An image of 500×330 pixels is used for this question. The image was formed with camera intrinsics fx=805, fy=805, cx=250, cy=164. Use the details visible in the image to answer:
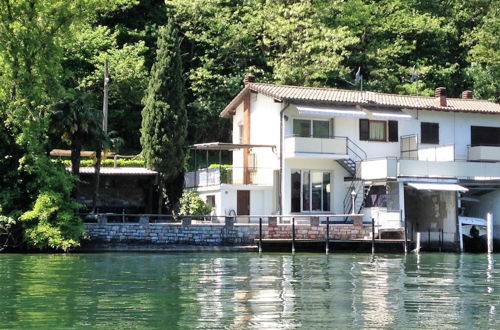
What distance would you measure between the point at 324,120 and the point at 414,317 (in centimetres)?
2432

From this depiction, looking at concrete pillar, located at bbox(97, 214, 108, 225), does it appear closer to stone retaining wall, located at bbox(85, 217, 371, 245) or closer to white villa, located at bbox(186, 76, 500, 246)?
stone retaining wall, located at bbox(85, 217, 371, 245)

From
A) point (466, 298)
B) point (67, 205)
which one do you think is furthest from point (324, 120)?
point (466, 298)

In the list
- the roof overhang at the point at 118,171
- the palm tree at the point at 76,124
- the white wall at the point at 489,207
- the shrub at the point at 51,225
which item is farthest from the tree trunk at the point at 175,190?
the white wall at the point at 489,207

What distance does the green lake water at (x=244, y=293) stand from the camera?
14719 millimetres

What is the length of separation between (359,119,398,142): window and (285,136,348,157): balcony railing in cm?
202

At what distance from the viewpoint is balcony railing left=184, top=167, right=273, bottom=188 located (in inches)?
1553

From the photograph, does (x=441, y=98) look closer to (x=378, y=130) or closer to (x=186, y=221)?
(x=378, y=130)

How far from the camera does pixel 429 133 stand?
41.0 m

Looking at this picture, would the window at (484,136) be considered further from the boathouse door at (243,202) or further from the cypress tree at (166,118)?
the cypress tree at (166,118)

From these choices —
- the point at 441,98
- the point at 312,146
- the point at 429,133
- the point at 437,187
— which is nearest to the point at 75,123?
the point at 312,146

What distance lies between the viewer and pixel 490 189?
39.7m

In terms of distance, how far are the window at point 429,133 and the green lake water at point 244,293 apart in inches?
467

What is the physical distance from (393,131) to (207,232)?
38.8 feet

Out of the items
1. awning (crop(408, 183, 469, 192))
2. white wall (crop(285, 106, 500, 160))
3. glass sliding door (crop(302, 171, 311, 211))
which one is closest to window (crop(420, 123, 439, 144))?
white wall (crop(285, 106, 500, 160))
